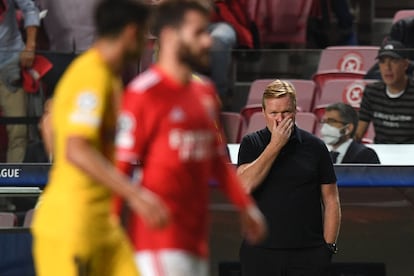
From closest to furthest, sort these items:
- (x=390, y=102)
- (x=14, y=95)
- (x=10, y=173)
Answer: (x=10, y=173) < (x=14, y=95) < (x=390, y=102)

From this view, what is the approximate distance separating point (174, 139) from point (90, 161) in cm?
36

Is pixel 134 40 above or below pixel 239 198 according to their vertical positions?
above

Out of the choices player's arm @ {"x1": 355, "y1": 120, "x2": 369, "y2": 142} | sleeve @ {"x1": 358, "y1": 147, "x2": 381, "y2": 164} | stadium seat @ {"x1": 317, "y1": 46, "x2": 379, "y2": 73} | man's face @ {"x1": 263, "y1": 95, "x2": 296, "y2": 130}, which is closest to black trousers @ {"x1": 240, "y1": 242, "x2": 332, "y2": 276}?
man's face @ {"x1": 263, "y1": 95, "x2": 296, "y2": 130}

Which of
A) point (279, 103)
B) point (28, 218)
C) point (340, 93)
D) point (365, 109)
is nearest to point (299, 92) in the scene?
point (340, 93)

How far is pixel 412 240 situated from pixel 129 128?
191 inches

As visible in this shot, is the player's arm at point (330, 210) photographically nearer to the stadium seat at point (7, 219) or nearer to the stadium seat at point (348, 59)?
the stadium seat at point (7, 219)

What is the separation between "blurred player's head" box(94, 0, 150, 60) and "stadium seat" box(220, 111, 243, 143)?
4.56m

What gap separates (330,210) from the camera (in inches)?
308

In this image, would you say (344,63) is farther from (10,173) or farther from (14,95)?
(10,173)

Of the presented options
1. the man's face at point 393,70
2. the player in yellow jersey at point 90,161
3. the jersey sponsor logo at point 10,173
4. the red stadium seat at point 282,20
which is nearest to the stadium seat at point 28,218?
the jersey sponsor logo at point 10,173

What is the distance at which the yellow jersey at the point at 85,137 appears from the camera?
207 inches

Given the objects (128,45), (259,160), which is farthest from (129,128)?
(259,160)

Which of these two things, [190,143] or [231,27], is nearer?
[190,143]

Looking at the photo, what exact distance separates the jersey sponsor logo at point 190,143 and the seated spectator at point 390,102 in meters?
4.48
